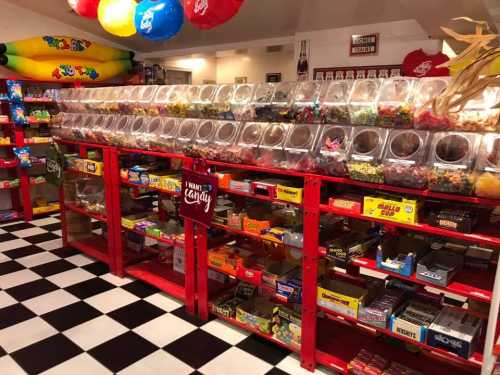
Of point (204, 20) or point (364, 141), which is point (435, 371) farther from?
point (204, 20)

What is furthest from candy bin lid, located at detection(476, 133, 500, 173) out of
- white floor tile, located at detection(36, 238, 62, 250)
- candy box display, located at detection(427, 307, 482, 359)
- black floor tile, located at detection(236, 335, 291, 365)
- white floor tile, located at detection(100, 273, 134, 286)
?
white floor tile, located at detection(36, 238, 62, 250)

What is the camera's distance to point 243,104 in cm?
250

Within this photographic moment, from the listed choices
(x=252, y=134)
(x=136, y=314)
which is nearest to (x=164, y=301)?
(x=136, y=314)

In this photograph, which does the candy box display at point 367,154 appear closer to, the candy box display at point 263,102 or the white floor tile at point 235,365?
the candy box display at point 263,102

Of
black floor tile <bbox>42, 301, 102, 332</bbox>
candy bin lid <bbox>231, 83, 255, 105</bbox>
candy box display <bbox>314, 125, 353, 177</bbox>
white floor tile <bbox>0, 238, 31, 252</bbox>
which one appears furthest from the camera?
white floor tile <bbox>0, 238, 31, 252</bbox>

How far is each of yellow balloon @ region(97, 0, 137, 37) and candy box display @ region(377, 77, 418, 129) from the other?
2168 mm

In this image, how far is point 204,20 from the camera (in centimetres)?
241

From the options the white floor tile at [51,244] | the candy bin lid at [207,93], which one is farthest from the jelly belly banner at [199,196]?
the white floor tile at [51,244]

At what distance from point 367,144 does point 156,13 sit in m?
1.72

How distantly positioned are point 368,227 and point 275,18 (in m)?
3.12

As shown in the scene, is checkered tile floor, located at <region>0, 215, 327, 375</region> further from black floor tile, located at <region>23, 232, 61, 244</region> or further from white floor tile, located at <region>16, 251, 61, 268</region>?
black floor tile, located at <region>23, 232, 61, 244</region>

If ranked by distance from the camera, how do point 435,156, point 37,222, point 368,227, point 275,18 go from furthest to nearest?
point 37,222 → point 275,18 → point 368,227 → point 435,156

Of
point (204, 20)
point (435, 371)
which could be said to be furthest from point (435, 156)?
point (204, 20)

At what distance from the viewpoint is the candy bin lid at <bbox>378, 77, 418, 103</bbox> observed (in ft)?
6.17
